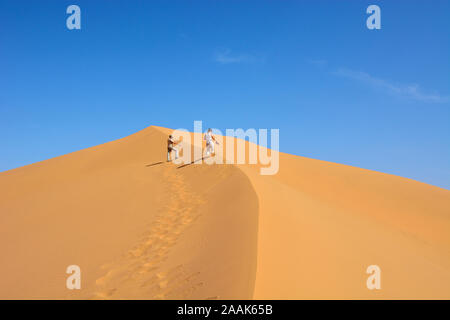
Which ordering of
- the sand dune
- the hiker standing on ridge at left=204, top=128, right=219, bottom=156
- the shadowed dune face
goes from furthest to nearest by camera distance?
the hiker standing on ridge at left=204, top=128, right=219, bottom=156
the shadowed dune face
the sand dune

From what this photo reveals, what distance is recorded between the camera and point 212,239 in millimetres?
7102

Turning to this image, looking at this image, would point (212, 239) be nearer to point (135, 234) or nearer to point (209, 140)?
point (135, 234)

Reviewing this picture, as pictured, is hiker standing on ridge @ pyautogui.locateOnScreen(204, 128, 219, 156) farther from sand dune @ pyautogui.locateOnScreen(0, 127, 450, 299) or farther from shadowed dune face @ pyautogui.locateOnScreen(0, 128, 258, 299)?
shadowed dune face @ pyautogui.locateOnScreen(0, 128, 258, 299)

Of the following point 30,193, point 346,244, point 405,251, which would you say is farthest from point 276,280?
point 30,193

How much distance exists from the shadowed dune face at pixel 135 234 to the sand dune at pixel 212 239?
36mm

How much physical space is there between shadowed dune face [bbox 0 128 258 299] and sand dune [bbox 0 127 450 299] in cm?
4

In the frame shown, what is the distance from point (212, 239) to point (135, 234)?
270 centimetres

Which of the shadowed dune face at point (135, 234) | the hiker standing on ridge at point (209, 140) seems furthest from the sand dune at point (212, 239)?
the hiker standing on ridge at point (209, 140)

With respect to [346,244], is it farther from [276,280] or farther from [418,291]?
[276,280]

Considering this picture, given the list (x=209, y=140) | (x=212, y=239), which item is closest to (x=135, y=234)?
(x=212, y=239)

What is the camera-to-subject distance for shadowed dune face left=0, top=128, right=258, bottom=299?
582 cm

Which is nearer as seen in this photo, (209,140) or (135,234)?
(135,234)

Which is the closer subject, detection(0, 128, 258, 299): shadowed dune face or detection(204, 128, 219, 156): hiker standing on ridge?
detection(0, 128, 258, 299): shadowed dune face

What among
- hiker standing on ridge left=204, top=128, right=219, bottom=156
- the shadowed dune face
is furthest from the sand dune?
hiker standing on ridge left=204, top=128, right=219, bottom=156
